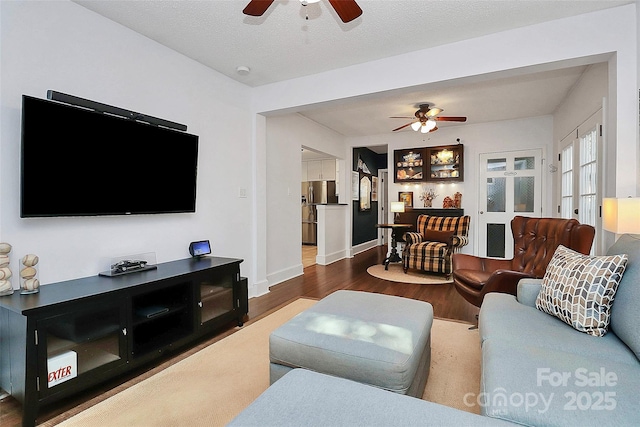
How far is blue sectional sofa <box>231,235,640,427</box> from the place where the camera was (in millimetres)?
987

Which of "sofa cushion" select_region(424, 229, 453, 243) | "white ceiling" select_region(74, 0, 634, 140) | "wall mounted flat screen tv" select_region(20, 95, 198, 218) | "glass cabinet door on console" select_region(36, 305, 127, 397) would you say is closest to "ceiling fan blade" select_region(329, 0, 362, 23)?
"white ceiling" select_region(74, 0, 634, 140)

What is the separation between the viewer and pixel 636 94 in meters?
2.29

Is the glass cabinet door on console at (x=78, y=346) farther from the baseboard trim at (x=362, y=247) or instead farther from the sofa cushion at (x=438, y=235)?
the baseboard trim at (x=362, y=247)

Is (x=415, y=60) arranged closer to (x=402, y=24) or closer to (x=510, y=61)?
(x=402, y=24)

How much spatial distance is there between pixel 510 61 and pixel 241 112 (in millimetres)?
2788

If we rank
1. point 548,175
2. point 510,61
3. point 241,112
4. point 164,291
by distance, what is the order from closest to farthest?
point 164,291 → point 510,61 → point 241,112 → point 548,175

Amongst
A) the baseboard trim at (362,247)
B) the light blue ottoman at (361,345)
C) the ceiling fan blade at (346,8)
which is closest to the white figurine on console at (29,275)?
the light blue ottoman at (361,345)

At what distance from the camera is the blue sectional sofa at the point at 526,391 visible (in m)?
0.99

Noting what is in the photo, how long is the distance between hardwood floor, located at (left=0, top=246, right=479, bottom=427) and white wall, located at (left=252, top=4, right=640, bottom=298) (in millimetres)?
1939

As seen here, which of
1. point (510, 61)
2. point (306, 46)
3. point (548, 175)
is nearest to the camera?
point (510, 61)

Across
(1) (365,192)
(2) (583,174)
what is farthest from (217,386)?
(1) (365,192)

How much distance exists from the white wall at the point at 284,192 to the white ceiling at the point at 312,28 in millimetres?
967

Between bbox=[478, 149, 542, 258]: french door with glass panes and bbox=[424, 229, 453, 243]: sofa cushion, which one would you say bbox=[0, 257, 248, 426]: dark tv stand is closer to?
bbox=[424, 229, 453, 243]: sofa cushion

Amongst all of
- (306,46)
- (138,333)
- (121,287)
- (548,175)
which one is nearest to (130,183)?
(121,287)
